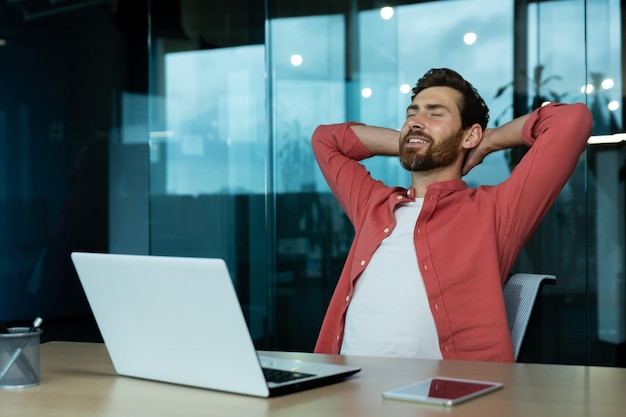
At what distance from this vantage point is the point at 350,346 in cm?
234

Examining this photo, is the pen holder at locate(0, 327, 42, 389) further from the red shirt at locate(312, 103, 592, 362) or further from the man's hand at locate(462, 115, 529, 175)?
the man's hand at locate(462, 115, 529, 175)

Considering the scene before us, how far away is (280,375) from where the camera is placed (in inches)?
57.4

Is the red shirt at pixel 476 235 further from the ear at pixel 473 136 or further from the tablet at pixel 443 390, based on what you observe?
the tablet at pixel 443 390

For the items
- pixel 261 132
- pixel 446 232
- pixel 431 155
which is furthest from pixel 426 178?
pixel 261 132

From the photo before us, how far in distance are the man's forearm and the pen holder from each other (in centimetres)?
162

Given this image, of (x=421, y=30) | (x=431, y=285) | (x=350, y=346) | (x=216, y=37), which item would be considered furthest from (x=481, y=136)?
(x=216, y=37)

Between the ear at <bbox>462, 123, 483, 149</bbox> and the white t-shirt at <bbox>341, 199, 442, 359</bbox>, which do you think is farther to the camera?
the ear at <bbox>462, 123, 483, 149</bbox>

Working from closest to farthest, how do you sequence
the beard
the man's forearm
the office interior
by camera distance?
the beard < the man's forearm < the office interior

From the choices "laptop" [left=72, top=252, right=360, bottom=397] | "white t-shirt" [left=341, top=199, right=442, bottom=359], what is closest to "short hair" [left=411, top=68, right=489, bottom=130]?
"white t-shirt" [left=341, top=199, right=442, bottom=359]

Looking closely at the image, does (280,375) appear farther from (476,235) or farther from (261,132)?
(261,132)

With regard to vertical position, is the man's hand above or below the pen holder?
above

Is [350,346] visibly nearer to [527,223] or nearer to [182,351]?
[527,223]

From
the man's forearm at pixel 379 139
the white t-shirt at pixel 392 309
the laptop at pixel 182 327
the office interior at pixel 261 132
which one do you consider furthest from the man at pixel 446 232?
the office interior at pixel 261 132

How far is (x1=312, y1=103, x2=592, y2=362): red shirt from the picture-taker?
228 cm
